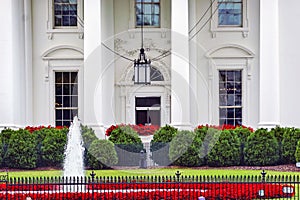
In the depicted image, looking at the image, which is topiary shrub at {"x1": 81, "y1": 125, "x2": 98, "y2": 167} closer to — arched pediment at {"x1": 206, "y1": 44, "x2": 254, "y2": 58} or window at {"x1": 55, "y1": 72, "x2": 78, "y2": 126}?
window at {"x1": 55, "y1": 72, "x2": 78, "y2": 126}

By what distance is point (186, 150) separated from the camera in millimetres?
26188

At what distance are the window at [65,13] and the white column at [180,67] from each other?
5029 millimetres

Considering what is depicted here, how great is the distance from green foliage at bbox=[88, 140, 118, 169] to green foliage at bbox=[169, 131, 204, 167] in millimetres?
2032

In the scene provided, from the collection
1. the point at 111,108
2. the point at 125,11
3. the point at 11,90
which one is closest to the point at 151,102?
the point at 111,108

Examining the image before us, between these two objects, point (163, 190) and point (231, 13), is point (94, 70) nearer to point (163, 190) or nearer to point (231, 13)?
point (231, 13)

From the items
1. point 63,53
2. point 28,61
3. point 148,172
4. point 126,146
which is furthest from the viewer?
point 63,53

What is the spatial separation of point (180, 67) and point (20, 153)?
6625 mm

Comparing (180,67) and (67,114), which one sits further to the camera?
(67,114)

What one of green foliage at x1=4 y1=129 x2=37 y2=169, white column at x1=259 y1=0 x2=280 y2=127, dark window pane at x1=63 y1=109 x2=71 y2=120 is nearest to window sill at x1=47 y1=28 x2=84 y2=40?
dark window pane at x1=63 y1=109 x2=71 y2=120

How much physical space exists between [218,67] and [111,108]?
4654 millimetres

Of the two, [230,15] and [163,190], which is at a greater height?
[230,15]

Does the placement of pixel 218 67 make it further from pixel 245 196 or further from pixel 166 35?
pixel 245 196

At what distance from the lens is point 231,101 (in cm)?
3169

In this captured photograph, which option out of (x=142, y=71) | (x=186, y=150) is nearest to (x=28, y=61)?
(x=142, y=71)
